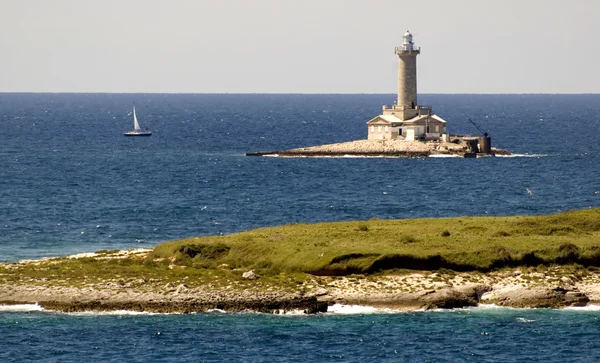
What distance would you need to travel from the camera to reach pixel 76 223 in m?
102

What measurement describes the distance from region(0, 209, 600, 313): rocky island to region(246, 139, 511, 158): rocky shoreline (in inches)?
3557

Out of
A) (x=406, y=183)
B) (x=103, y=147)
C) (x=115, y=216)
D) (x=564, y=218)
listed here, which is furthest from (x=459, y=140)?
(x=564, y=218)

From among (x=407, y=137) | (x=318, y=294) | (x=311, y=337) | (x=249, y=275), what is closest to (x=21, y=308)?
(x=249, y=275)

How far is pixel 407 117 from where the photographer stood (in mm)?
175500

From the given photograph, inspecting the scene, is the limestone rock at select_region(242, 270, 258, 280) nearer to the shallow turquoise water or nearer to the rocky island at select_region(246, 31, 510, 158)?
the shallow turquoise water

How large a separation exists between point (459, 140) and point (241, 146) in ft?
132

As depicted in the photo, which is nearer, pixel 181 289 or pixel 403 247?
pixel 181 289
